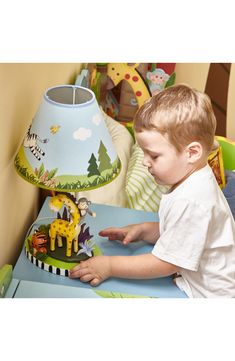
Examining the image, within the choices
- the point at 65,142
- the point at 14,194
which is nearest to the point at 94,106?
the point at 65,142

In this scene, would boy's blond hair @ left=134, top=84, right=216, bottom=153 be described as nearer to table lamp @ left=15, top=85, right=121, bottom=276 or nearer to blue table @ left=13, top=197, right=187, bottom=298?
table lamp @ left=15, top=85, right=121, bottom=276

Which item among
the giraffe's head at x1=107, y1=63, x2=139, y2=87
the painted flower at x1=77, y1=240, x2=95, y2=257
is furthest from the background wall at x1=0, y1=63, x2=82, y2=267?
the giraffe's head at x1=107, y1=63, x2=139, y2=87

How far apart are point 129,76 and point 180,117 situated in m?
0.85

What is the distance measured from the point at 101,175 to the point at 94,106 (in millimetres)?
119

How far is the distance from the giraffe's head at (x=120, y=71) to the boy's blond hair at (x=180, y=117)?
2.60ft

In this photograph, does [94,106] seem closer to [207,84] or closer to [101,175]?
[101,175]

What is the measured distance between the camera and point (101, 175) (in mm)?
939

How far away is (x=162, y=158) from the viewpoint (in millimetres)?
1047

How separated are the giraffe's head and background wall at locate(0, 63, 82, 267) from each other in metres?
0.55

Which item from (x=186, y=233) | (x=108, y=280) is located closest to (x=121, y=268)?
(x=108, y=280)

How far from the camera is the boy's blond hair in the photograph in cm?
101

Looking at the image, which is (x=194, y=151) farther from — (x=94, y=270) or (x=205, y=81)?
(x=205, y=81)

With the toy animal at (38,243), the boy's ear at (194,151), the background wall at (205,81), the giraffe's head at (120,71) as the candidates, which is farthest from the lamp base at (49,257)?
the background wall at (205,81)
